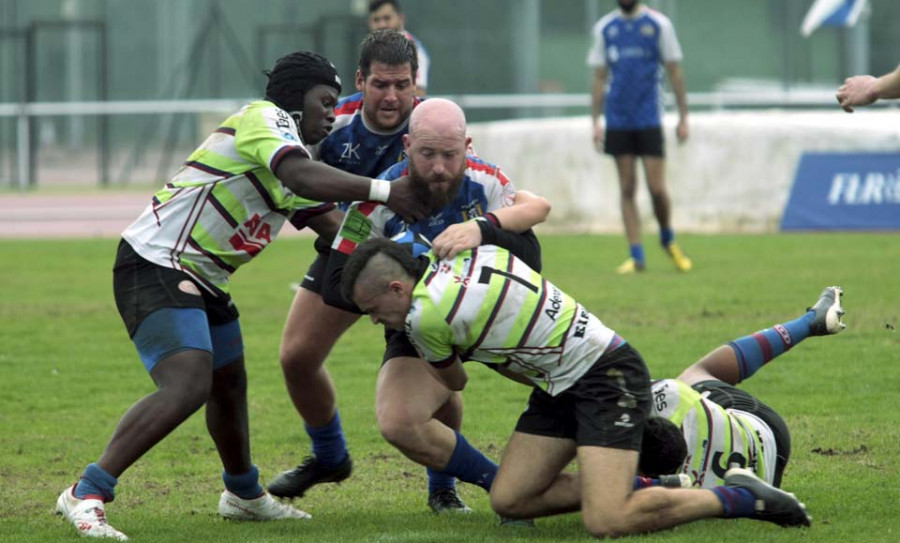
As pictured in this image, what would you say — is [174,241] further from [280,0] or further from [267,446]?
[280,0]

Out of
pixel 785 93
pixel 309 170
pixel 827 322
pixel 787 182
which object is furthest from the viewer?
pixel 785 93

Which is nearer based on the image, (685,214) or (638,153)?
(638,153)

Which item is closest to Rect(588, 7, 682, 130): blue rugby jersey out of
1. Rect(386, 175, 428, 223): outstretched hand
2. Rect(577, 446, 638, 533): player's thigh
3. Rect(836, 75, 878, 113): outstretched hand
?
Rect(836, 75, 878, 113): outstretched hand

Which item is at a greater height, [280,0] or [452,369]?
[280,0]

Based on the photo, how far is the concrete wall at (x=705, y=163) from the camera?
1686cm

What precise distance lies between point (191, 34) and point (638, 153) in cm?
1953

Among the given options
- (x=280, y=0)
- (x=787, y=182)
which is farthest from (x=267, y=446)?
(x=280, y=0)

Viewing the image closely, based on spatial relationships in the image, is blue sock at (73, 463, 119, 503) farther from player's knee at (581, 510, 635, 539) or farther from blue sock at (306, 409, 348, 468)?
player's knee at (581, 510, 635, 539)

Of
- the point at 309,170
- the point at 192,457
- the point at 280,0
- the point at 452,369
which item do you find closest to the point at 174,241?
the point at 309,170

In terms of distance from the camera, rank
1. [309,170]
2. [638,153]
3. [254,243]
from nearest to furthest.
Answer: [309,170], [254,243], [638,153]

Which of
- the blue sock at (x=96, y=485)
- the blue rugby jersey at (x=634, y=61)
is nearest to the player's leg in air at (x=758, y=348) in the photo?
the blue sock at (x=96, y=485)

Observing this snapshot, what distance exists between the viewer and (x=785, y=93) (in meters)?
24.2

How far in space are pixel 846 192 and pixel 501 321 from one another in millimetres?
12450

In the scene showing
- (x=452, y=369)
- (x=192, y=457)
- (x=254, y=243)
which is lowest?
(x=192, y=457)
